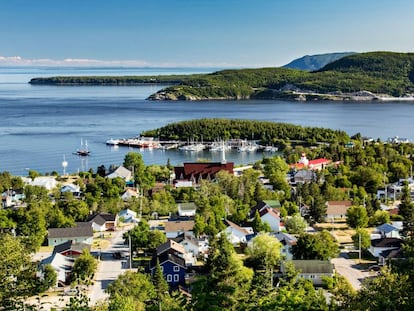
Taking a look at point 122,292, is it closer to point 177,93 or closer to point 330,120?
point 330,120

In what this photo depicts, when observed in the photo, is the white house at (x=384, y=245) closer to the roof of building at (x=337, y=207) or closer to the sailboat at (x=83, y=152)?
the roof of building at (x=337, y=207)

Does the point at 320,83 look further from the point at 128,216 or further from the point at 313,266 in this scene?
the point at 313,266

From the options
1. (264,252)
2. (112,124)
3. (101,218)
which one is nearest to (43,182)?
(101,218)

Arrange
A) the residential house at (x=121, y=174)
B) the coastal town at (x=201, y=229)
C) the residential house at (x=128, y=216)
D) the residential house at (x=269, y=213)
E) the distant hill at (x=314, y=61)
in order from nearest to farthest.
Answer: the coastal town at (x=201, y=229) < the residential house at (x=269, y=213) < the residential house at (x=128, y=216) < the residential house at (x=121, y=174) < the distant hill at (x=314, y=61)

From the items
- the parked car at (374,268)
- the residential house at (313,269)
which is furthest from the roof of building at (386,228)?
the residential house at (313,269)

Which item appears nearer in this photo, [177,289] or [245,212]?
[177,289]

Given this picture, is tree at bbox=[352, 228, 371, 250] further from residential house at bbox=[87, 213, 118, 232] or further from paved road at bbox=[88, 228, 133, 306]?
residential house at bbox=[87, 213, 118, 232]

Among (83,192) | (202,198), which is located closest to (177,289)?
(202,198)
